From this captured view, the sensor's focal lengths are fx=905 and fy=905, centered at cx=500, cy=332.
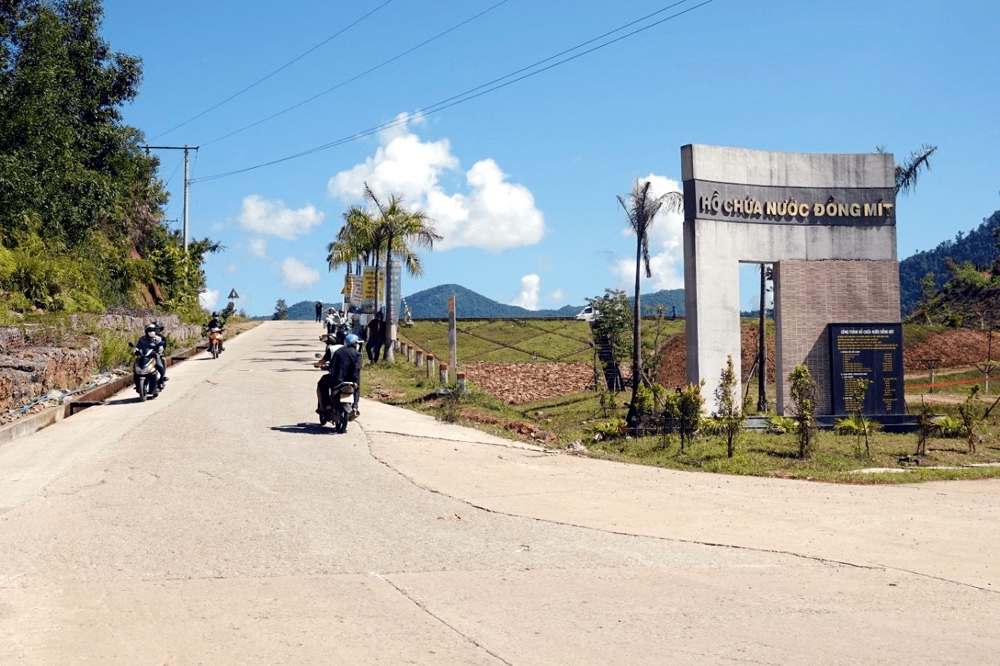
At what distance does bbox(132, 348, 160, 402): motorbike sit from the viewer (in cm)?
1977

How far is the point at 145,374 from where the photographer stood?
19.8 m

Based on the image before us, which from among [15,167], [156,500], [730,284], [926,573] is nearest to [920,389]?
[730,284]

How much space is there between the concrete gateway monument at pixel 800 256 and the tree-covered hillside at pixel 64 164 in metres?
17.3

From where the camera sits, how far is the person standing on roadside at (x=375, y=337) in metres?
30.9

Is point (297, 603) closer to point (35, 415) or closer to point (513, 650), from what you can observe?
point (513, 650)

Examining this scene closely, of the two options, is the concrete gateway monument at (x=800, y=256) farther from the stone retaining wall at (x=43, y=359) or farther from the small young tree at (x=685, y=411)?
the stone retaining wall at (x=43, y=359)

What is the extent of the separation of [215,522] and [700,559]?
467 cm

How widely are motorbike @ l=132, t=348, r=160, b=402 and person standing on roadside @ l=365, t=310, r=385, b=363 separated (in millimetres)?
10979

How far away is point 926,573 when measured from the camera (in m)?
7.93

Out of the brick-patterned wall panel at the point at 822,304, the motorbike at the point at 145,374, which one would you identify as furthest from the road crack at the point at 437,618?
Answer: the brick-patterned wall panel at the point at 822,304

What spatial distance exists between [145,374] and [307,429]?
5962 mm

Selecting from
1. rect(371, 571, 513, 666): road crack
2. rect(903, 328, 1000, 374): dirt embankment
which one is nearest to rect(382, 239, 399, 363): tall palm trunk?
rect(903, 328, 1000, 374): dirt embankment

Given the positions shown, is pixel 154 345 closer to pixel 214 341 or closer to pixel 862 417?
pixel 214 341

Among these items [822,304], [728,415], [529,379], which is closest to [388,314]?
[529,379]
